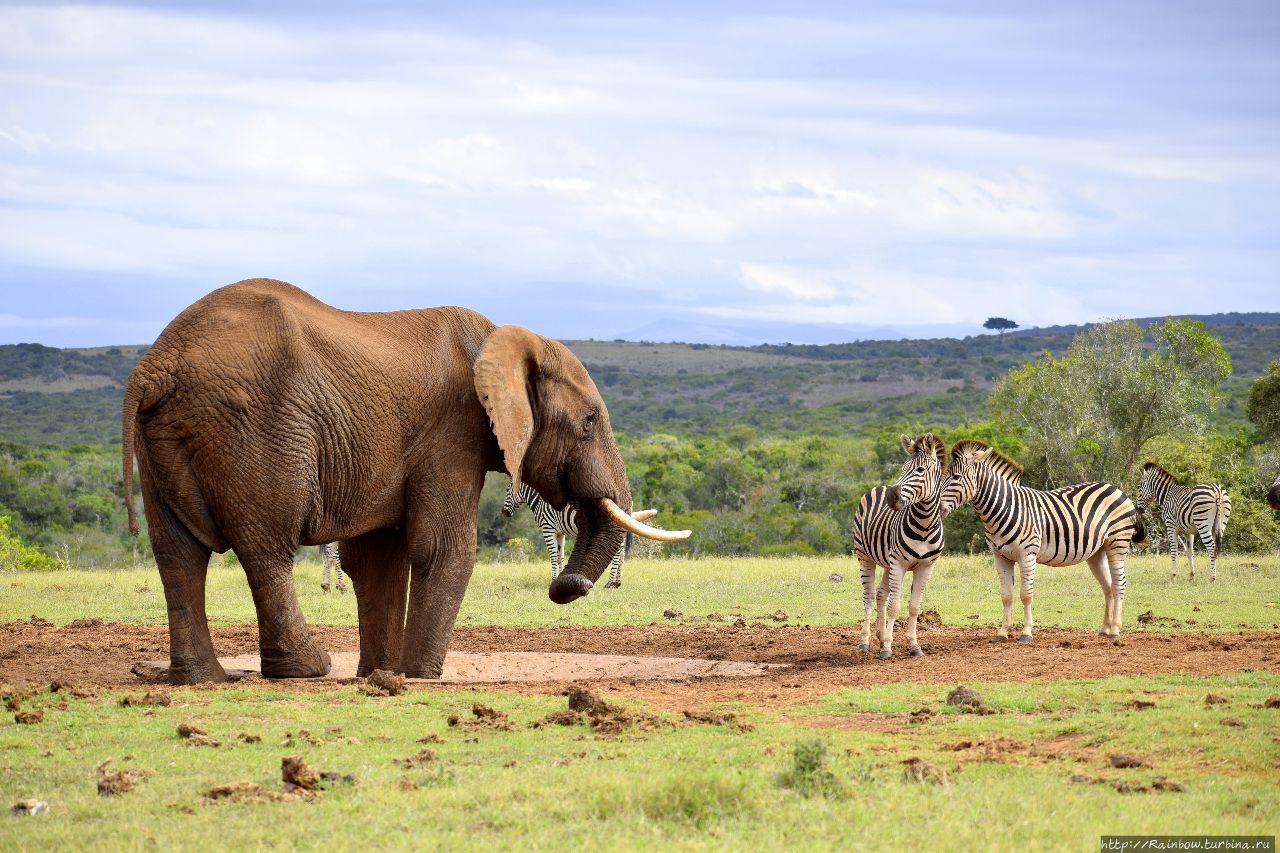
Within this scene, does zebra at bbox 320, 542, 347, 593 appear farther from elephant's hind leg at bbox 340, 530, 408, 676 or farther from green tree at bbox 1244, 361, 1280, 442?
green tree at bbox 1244, 361, 1280, 442

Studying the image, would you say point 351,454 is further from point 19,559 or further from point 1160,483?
point 19,559

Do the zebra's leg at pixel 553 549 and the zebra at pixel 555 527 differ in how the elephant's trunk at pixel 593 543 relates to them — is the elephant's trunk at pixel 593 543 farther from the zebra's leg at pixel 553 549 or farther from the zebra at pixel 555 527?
the zebra's leg at pixel 553 549

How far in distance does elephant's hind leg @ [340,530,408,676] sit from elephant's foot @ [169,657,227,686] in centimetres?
154

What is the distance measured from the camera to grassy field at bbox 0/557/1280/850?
680cm

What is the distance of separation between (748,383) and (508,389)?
94806mm

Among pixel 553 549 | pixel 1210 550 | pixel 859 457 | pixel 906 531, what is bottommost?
pixel 553 549

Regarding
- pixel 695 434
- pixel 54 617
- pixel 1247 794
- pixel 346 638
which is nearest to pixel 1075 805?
pixel 1247 794

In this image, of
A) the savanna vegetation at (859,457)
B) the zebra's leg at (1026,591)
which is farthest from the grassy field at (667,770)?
the savanna vegetation at (859,457)

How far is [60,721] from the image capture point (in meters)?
9.53

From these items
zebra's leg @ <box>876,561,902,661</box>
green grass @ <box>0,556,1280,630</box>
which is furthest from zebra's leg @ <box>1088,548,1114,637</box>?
zebra's leg @ <box>876,561,902,661</box>

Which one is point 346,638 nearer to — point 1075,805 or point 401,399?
point 401,399

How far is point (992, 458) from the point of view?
48.2 feet

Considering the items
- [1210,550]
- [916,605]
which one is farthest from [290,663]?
[1210,550]

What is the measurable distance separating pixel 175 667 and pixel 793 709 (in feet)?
15.9
